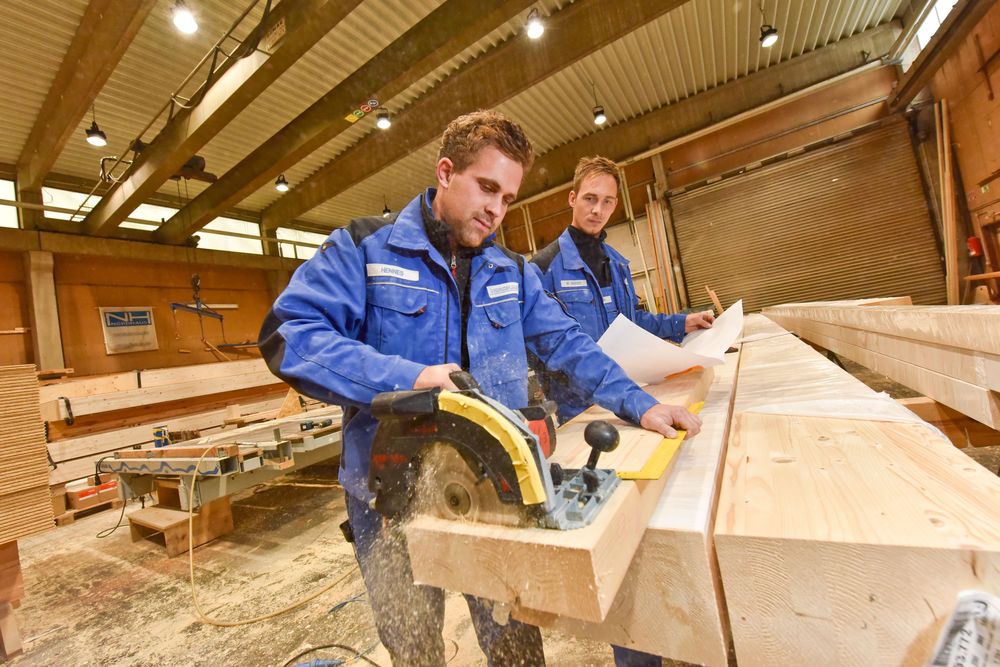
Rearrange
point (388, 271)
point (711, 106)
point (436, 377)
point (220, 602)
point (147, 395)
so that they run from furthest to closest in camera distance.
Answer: point (711, 106)
point (147, 395)
point (220, 602)
point (388, 271)
point (436, 377)

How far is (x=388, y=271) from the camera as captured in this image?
119cm

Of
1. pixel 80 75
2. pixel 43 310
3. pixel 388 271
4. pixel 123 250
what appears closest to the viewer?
pixel 388 271

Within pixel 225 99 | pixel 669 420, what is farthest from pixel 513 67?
pixel 669 420

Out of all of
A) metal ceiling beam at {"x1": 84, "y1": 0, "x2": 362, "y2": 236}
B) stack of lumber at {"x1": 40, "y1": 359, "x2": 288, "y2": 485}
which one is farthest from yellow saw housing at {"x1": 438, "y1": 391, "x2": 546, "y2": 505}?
stack of lumber at {"x1": 40, "y1": 359, "x2": 288, "y2": 485}

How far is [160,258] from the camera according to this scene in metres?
7.50

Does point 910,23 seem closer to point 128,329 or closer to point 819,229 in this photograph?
point 819,229

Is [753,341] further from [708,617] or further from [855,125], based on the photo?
[855,125]

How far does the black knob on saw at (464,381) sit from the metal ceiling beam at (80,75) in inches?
189

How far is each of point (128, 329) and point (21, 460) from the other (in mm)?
6401

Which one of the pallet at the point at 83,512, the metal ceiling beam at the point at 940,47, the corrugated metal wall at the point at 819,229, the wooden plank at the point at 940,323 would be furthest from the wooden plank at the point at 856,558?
the corrugated metal wall at the point at 819,229

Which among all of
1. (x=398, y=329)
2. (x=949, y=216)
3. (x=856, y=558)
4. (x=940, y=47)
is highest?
(x=940, y=47)

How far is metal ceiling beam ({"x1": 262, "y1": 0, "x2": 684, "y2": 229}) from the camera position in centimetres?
465

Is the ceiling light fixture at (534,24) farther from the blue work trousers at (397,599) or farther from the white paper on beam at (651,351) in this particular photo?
the blue work trousers at (397,599)

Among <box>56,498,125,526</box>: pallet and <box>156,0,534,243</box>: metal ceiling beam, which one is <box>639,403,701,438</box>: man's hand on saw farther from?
<box>56,498,125,526</box>: pallet
